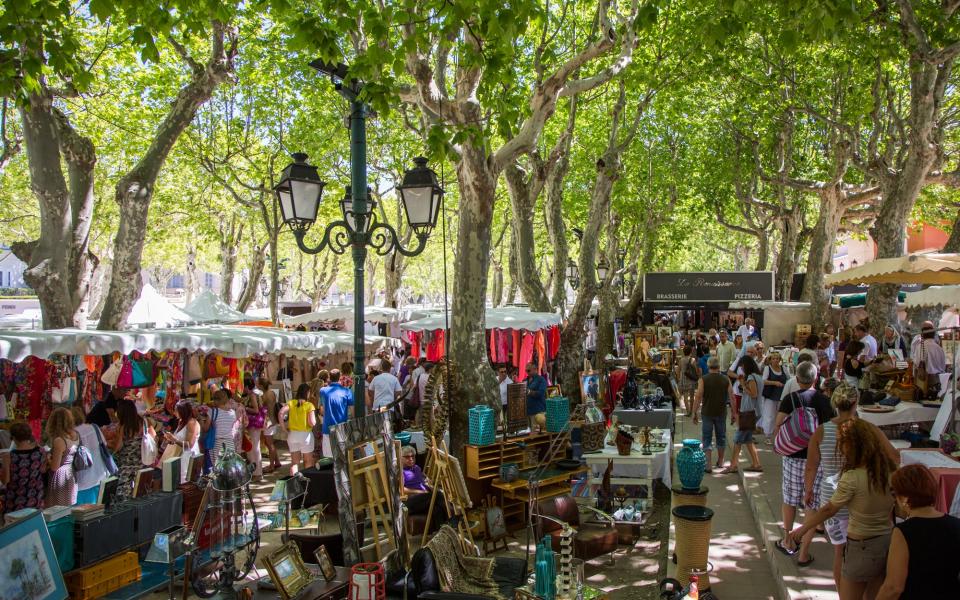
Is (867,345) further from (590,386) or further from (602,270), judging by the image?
(602,270)

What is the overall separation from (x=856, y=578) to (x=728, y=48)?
12463 millimetres

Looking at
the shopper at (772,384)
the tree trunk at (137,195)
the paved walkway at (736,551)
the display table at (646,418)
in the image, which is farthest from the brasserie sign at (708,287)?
the tree trunk at (137,195)

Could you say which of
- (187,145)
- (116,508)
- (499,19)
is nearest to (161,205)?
(187,145)

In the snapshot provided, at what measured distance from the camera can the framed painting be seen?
4324mm

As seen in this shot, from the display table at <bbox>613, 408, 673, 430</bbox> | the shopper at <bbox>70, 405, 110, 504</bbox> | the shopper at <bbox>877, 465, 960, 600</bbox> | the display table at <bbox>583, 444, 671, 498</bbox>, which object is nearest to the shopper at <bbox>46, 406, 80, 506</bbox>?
the shopper at <bbox>70, 405, 110, 504</bbox>

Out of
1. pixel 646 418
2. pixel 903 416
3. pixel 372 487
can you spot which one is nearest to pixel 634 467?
pixel 646 418

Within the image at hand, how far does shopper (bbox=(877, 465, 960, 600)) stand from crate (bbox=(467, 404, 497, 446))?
4406mm

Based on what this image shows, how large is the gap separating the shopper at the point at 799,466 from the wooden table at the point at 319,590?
11.1 ft

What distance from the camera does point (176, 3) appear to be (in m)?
5.94

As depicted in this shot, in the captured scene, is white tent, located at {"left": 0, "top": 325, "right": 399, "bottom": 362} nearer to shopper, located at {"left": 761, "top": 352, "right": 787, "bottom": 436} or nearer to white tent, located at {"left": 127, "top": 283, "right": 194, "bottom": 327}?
white tent, located at {"left": 127, "top": 283, "right": 194, "bottom": 327}

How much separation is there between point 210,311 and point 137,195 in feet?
27.1

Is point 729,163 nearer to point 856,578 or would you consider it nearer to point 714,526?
point 714,526

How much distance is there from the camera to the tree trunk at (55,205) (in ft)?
30.1

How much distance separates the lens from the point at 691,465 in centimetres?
653
